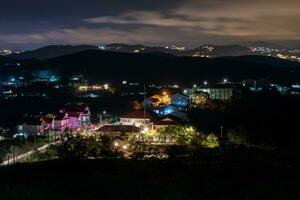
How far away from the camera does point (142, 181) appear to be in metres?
8.88

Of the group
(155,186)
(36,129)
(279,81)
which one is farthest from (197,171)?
(279,81)

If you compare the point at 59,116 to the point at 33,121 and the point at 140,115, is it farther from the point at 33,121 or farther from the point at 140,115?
the point at 140,115

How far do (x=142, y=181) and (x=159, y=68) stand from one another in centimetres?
4944

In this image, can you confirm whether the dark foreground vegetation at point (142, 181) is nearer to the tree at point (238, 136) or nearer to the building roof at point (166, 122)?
the tree at point (238, 136)

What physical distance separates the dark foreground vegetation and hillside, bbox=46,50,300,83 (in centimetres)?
3969

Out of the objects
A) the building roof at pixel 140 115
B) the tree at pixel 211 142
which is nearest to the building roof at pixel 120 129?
the building roof at pixel 140 115

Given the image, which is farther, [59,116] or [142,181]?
[59,116]

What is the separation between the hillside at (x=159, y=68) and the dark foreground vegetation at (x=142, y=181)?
39.7 metres

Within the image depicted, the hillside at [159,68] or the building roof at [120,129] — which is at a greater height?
the hillside at [159,68]

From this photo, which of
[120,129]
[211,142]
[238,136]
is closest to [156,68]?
[120,129]

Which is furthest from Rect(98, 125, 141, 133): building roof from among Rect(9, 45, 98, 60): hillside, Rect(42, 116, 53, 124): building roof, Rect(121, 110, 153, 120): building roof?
Rect(9, 45, 98, 60): hillside

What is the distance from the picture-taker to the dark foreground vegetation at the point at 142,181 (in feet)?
24.5

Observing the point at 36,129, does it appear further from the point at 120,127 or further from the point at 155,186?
the point at 155,186

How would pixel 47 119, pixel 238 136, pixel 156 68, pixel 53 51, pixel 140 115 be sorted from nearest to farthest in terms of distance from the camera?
pixel 238 136 → pixel 47 119 → pixel 140 115 → pixel 156 68 → pixel 53 51
